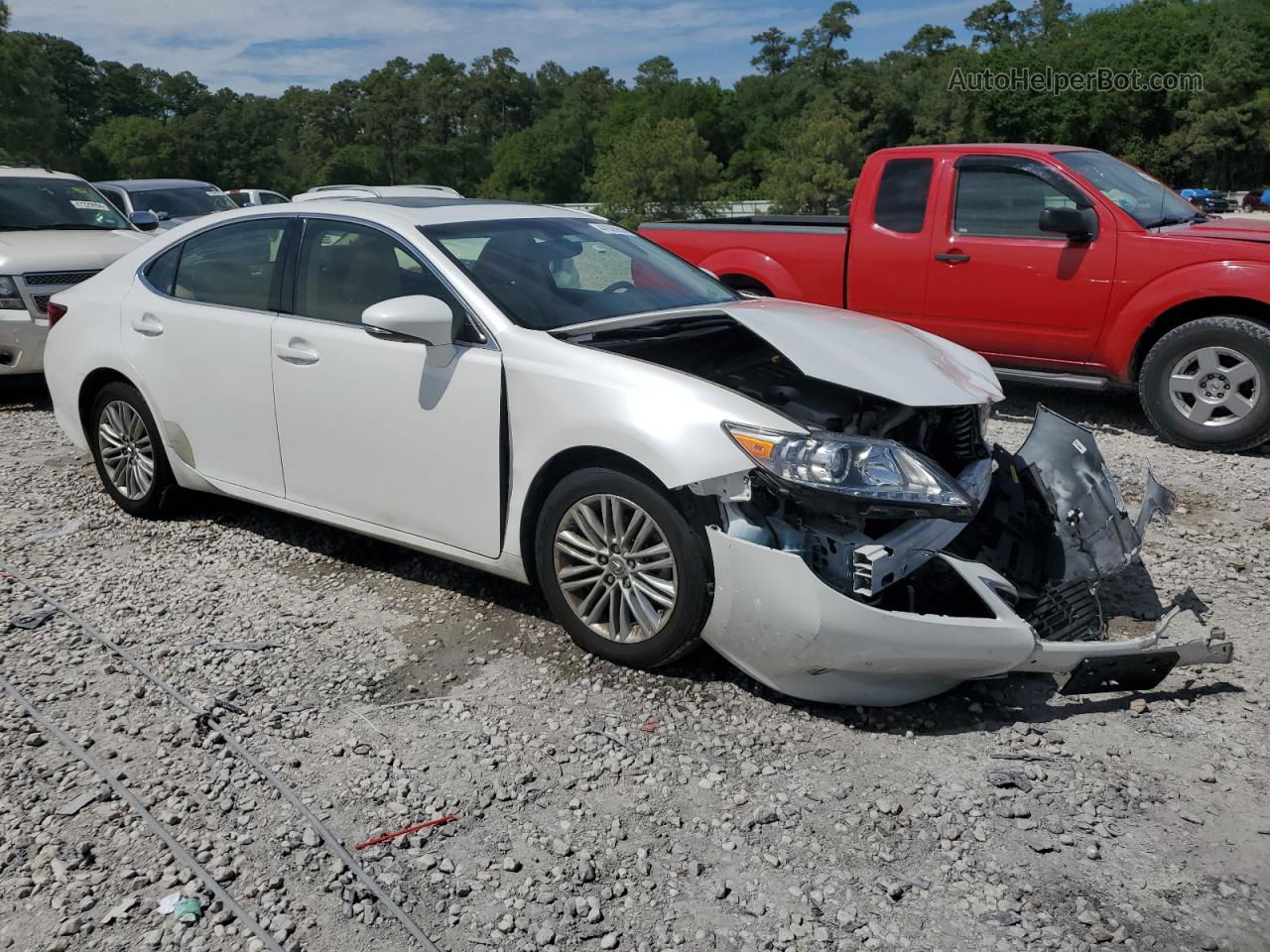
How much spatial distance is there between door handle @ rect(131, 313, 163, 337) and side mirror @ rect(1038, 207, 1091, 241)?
17.4 ft

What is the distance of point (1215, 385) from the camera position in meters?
6.74

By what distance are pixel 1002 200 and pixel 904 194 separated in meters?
0.71

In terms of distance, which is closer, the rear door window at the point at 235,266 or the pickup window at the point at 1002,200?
the rear door window at the point at 235,266

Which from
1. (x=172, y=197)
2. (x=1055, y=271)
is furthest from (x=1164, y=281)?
(x=172, y=197)

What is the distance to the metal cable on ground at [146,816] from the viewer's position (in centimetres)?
265

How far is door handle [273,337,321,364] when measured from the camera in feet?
14.9

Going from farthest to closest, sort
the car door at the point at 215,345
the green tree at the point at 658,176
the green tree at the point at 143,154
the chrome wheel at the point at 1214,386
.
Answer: the green tree at the point at 143,154, the green tree at the point at 658,176, the chrome wheel at the point at 1214,386, the car door at the point at 215,345

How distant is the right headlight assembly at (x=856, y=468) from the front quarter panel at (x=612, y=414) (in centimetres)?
5

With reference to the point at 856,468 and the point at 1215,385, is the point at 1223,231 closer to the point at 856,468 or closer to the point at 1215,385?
the point at 1215,385

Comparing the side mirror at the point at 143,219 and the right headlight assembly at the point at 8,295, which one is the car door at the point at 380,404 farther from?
the side mirror at the point at 143,219

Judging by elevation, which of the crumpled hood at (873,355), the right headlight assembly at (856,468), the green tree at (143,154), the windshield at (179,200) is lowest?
the green tree at (143,154)

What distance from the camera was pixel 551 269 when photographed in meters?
4.57

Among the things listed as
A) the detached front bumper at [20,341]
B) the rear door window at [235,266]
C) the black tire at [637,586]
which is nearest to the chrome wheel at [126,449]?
the rear door window at [235,266]

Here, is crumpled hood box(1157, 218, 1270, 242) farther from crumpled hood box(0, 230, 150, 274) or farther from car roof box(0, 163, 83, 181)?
car roof box(0, 163, 83, 181)
